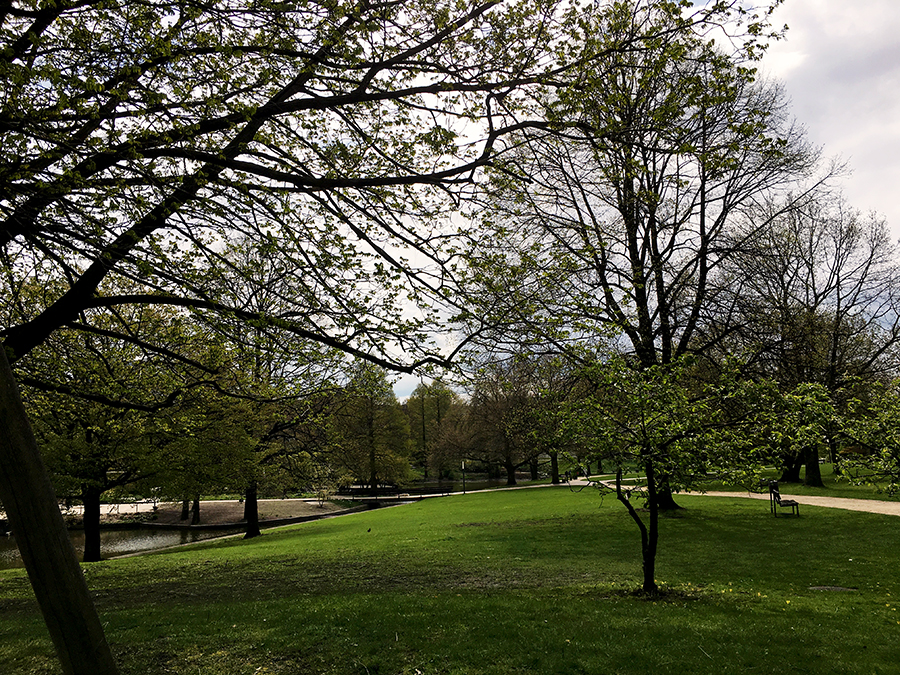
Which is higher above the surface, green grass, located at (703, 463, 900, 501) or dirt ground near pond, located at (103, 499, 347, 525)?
green grass, located at (703, 463, 900, 501)

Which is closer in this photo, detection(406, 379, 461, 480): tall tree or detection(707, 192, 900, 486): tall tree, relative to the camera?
detection(707, 192, 900, 486): tall tree

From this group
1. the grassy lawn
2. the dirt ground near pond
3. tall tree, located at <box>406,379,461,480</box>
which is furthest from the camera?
tall tree, located at <box>406,379,461,480</box>

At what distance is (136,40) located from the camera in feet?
19.8

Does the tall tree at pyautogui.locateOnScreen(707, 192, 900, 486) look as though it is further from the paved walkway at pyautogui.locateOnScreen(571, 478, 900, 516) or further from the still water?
the still water

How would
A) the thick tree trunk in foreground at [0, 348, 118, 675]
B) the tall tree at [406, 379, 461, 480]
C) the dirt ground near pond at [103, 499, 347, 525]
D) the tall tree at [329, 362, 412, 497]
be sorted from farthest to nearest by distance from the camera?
the tall tree at [406, 379, 461, 480]
the tall tree at [329, 362, 412, 497]
the dirt ground near pond at [103, 499, 347, 525]
the thick tree trunk in foreground at [0, 348, 118, 675]

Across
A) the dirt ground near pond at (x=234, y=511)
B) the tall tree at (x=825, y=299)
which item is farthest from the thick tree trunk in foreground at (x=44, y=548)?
the dirt ground near pond at (x=234, y=511)

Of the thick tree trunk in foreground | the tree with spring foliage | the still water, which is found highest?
the tree with spring foliage

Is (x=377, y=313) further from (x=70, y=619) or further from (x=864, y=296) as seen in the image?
(x=864, y=296)

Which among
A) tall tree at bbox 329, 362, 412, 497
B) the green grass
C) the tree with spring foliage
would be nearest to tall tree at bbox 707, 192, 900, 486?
the green grass

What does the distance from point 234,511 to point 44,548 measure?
36.8 meters

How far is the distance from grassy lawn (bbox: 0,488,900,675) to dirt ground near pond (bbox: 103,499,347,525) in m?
18.6

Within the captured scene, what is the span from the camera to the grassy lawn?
5570mm

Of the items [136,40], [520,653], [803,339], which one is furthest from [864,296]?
[136,40]

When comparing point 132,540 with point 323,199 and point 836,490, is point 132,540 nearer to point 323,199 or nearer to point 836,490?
point 323,199
